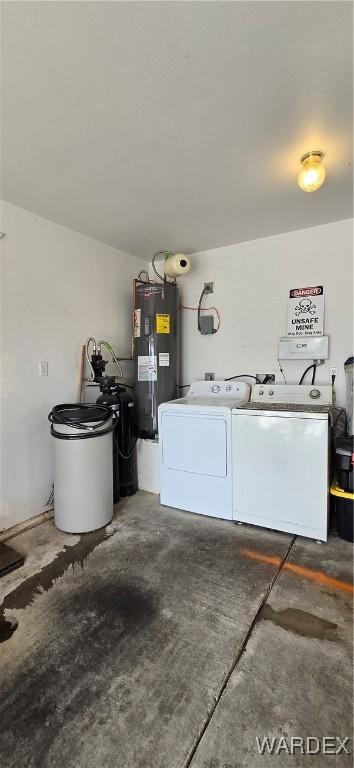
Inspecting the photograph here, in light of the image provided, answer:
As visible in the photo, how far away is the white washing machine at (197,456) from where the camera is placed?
8.27ft

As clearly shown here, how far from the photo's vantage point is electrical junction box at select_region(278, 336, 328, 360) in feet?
9.40

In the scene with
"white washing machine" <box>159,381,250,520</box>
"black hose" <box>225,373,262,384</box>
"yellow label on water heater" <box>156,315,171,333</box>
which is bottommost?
"white washing machine" <box>159,381,250,520</box>

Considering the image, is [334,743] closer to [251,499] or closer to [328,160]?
[251,499]

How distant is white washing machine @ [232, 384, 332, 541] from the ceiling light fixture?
1.37m

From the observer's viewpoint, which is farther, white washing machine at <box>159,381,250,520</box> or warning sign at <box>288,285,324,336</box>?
warning sign at <box>288,285,324,336</box>

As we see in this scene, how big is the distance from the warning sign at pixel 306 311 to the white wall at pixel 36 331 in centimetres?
181

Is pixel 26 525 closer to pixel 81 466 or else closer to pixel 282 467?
pixel 81 466

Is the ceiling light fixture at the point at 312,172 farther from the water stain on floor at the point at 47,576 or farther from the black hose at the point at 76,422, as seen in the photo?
the water stain on floor at the point at 47,576

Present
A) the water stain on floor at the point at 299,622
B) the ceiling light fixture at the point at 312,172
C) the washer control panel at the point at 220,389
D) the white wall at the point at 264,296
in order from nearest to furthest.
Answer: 1. the water stain on floor at the point at 299,622
2. the ceiling light fixture at the point at 312,172
3. the white wall at the point at 264,296
4. the washer control panel at the point at 220,389

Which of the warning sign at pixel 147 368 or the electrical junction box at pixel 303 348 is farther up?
the electrical junction box at pixel 303 348

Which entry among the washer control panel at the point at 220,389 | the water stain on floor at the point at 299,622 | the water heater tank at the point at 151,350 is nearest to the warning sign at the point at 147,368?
the water heater tank at the point at 151,350

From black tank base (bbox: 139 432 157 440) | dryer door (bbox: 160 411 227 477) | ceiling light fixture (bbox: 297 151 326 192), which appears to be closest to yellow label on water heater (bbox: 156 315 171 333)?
dryer door (bbox: 160 411 227 477)

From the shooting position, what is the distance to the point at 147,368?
314 centimetres

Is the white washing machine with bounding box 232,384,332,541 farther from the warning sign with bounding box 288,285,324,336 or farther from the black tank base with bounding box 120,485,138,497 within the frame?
the black tank base with bounding box 120,485,138,497
